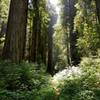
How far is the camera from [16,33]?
11727 millimetres

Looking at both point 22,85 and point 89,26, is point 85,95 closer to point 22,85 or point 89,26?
point 22,85

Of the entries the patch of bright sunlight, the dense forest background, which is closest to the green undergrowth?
the dense forest background

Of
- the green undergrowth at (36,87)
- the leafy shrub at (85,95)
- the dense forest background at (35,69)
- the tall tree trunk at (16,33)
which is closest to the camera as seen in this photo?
the leafy shrub at (85,95)

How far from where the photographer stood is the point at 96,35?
859 inches

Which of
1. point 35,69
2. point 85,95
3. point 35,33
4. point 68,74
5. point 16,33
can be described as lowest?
point 85,95

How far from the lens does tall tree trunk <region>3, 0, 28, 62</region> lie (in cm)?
1138

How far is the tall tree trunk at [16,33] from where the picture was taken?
11.4m

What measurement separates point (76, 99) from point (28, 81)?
241 centimetres

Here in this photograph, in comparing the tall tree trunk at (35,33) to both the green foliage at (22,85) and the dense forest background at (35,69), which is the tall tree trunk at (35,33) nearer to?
the dense forest background at (35,69)

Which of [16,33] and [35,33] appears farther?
[35,33]

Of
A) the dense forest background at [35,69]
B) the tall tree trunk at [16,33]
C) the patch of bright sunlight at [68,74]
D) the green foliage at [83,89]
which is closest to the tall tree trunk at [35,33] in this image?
the dense forest background at [35,69]

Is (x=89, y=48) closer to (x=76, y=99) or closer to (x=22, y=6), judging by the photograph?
(x=22, y=6)

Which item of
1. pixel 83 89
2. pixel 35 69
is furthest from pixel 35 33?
pixel 83 89

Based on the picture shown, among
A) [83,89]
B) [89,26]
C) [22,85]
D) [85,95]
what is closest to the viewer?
[85,95]
